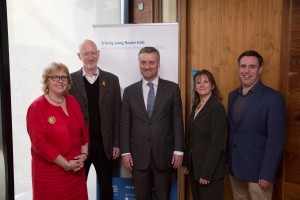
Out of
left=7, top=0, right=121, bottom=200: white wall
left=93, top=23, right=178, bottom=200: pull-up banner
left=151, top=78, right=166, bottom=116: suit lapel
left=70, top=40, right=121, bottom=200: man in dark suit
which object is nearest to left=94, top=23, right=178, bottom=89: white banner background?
left=93, top=23, right=178, bottom=200: pull-up banner

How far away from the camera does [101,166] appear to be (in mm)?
2379

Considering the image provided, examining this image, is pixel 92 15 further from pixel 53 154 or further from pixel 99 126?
pixel 53 154

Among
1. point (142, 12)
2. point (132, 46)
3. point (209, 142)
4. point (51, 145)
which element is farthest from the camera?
point (142, 12)

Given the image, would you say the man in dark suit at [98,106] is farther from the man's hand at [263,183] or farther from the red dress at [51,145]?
the man's hand at [263,183]

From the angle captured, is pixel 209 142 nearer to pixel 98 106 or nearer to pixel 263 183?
pixel 263 183

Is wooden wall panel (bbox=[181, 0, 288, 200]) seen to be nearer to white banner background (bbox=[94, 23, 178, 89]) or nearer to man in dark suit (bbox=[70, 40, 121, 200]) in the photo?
white banner background (bbox=[94, 23, 178, 89])

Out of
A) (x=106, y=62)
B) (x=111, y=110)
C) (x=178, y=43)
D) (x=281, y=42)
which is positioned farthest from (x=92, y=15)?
(x=281, y=42)

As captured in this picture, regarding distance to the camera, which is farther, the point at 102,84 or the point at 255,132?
the point at 102,84

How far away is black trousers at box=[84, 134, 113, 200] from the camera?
2.31 meters

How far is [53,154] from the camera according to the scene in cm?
182

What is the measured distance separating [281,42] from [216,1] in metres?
0.69

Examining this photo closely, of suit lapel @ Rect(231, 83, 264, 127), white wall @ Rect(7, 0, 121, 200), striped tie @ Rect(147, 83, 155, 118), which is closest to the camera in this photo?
suit lapel @ Rect(231, 83, 264, 127)

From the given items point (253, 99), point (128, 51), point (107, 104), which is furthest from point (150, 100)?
point (253, 99)

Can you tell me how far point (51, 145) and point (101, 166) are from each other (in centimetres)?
65
